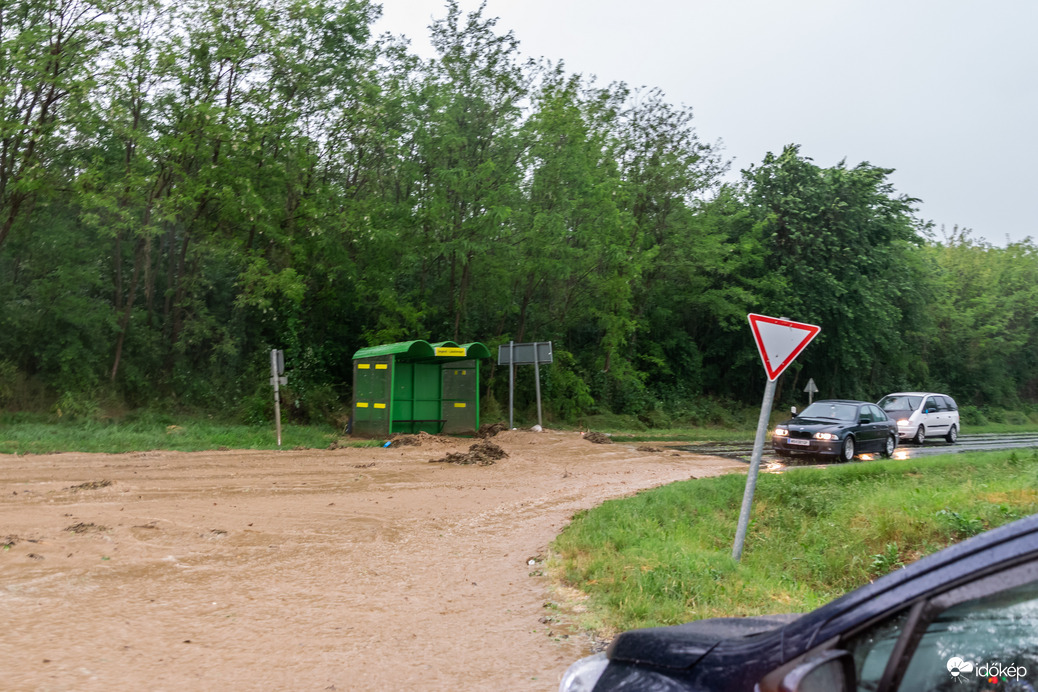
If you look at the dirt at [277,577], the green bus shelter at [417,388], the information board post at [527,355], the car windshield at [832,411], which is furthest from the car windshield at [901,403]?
the dirt at [277,577]

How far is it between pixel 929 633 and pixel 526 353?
22811 mm

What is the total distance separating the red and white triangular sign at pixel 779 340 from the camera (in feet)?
25.2

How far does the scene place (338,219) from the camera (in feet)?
86.4

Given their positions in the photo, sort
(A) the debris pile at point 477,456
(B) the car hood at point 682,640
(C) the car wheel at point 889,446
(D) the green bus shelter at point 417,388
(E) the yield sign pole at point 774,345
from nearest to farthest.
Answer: (B) the car hood at point 682,640 → (E) the yield sign pole at point 774,345 → (A) the debris pile at point 477,456 → (C) the car wheel at point 889,446 → (D) the green bus shelter at point 417,388

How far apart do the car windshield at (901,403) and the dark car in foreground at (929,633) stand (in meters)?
27.7

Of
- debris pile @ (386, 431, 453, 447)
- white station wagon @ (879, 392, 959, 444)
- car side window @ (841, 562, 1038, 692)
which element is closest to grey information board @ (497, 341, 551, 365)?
debris pile @ (386, 431, 453, 447)

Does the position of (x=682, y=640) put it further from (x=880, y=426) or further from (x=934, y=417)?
(x=934, y=417)

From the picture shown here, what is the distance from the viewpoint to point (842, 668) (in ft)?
5.69

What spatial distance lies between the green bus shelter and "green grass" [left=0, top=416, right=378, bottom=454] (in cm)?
129

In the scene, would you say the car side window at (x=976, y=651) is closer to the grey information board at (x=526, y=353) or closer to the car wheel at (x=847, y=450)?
the car wheel at (x=847, y=450)

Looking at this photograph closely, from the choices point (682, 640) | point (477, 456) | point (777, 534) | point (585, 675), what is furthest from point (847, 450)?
point (682, 640)

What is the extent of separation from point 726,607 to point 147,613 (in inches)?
182

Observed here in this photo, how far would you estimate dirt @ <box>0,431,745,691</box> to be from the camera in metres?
5.40

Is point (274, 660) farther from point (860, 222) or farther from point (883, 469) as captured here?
point (860, 222)
